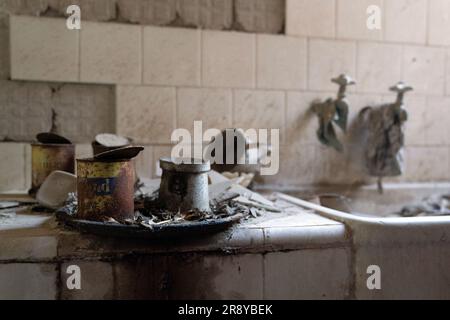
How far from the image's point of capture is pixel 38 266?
41.0 inches

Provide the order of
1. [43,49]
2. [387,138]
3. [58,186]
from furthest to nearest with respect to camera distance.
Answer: [387,138] < [43,49] < [58,186]

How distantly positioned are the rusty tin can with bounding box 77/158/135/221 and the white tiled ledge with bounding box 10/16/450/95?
2.94 ft

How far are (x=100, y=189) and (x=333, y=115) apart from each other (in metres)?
1.29

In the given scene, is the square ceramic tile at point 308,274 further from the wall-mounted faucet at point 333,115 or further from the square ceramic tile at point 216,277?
the wall-mounted faucet at point 333,115

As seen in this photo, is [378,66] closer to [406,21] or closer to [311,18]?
[406,21]

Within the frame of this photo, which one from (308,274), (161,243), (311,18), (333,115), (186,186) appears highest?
(311,18)

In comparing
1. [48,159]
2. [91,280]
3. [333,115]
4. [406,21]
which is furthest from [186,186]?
[406,21]

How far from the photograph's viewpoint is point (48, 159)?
1545 mm

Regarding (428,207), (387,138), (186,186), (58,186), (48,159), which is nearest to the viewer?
(186,186)

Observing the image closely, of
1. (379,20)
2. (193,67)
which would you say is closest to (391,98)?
(379,20)

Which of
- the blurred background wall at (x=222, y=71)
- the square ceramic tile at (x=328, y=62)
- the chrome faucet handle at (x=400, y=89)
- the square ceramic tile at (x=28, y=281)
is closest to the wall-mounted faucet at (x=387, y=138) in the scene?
the chrome faucet handle at (x=400, y=89)

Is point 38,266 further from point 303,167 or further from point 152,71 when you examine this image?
point 303,167

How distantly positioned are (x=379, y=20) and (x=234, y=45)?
815mm

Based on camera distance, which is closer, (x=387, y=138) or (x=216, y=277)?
(x=216, y=277)
